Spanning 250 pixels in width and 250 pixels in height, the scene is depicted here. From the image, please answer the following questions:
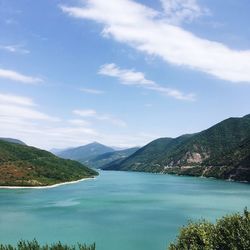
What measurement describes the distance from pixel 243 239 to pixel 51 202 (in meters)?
127

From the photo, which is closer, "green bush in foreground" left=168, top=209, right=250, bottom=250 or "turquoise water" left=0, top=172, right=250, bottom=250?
"green bush in foreground" left=168, top=209, right=250, bottom=250

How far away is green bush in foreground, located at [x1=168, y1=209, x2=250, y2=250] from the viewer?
53.2m

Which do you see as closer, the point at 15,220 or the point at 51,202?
the point at 15,220

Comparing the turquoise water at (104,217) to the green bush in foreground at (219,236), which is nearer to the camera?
the green bush in foreground at (219,236)

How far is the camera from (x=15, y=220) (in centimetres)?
12450

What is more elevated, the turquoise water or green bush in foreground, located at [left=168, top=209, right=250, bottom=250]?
green bush in foreground, located at [left=168, top=209, right=250, bottom=250]

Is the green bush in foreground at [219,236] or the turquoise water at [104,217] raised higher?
the green bush in foreground at [219,236]

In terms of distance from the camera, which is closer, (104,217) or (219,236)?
(219,236)

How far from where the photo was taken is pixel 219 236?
183ft

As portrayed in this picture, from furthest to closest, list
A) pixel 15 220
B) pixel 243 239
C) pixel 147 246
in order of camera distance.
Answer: pixel 15 220
pixel 147 246
pixel 243 239

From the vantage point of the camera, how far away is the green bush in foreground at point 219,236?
5323 cm

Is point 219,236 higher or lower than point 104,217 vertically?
higher

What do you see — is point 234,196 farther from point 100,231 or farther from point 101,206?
point 100,231

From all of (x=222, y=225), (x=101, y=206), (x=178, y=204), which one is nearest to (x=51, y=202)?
(x=101, y=206)
